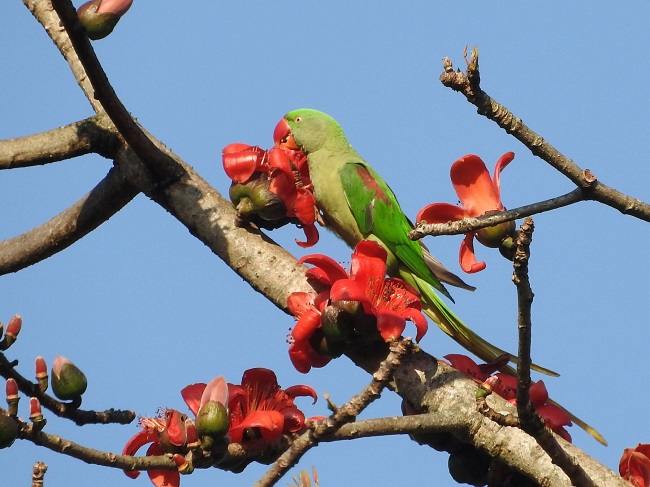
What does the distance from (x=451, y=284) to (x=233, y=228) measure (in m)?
1.64

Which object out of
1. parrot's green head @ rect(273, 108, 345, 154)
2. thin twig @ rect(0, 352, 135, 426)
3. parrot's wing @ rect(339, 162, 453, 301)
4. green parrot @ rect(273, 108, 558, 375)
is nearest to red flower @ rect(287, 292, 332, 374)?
thin twig @ rect(0, 352, 135, 426)

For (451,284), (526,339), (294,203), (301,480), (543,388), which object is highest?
(451,284)

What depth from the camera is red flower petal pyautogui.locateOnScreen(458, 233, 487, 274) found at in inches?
141

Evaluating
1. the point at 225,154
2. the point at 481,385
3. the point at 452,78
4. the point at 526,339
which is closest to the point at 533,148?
the point at 452,78

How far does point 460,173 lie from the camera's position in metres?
3.58

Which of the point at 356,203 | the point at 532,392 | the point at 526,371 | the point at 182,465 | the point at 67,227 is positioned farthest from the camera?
the point at 356,203

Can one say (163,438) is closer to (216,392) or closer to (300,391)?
(216,392)

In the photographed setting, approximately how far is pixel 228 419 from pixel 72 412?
52 centimetres

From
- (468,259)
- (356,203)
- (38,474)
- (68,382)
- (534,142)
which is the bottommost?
(38,474)

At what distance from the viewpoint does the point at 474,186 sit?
359 cm

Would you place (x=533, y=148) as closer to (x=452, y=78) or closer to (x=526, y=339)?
(x=452, y=78)

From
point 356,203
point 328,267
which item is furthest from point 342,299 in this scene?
point 356,203

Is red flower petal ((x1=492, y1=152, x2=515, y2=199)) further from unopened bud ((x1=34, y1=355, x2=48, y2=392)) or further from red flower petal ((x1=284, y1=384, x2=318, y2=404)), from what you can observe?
unopened bud ((x1=34, y1=355, x2=48, y2=392))

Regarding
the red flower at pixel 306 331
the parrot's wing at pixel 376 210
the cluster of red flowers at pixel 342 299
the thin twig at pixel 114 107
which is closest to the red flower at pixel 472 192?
the cluster of red flowers at pixel 342 299
